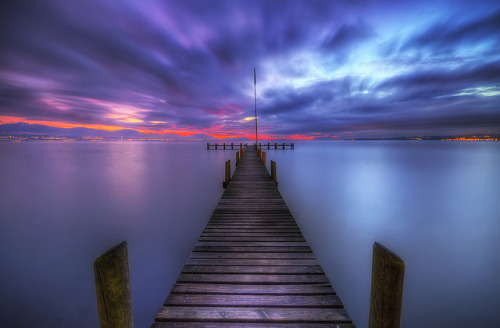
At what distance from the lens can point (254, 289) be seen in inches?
105

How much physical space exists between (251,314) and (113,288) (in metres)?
1.47

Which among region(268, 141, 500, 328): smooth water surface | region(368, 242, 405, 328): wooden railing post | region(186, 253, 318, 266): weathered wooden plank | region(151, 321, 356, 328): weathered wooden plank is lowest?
region(268, 141, 500, 328): smooth water surface

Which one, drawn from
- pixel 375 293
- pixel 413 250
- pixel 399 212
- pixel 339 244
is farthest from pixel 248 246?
pixel 399 212

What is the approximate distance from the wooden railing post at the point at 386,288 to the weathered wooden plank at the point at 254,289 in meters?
0.84

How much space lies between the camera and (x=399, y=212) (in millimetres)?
8953

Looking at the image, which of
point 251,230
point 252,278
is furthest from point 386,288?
point 251,230

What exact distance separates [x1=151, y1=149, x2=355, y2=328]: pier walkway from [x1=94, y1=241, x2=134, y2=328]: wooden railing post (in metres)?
0.56

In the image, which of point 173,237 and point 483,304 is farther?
point 173,237

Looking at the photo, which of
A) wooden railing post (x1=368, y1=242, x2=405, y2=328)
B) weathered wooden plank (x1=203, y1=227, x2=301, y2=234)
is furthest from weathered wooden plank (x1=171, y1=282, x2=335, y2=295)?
weathered wooden plank (x1=203, y1=227, x2=301, y2=234)

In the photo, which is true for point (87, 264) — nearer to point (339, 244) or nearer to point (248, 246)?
point (248, 246)

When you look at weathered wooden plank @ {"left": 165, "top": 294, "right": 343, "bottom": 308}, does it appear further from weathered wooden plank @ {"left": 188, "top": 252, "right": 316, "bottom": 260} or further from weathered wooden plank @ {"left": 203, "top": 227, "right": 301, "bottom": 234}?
weathered wooden plank @ {"left": 203, "top": 227, "right": 301, "bottom": 234}

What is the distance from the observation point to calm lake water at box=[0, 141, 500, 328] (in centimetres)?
420

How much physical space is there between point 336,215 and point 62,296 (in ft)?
29.4

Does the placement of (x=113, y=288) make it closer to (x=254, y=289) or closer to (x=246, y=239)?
(x=254, y=289)
